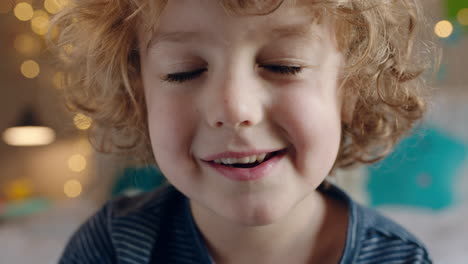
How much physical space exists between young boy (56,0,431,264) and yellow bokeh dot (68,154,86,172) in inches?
45.6

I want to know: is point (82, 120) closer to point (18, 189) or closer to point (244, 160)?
point (244, 160)

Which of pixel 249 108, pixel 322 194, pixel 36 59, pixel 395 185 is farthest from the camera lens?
pixel 36 59

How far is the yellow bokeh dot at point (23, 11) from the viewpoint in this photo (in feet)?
6.56

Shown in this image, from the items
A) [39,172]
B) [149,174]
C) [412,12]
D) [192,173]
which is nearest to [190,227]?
[192,173]

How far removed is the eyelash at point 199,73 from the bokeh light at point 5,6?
1.73 meters

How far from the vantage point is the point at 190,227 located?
828mm

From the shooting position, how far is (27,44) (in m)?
2.04

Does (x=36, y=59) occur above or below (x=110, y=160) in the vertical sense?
above

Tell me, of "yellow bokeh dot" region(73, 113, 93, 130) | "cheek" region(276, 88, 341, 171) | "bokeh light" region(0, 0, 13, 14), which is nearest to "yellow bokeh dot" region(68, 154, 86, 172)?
"bokeh light" region(0, 0, 13, 14)

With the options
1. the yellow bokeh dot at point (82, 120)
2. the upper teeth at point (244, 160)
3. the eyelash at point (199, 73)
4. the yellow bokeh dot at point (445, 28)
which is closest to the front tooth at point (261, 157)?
the upper teeth at point (244, 160)

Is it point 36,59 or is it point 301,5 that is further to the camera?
point 36,59

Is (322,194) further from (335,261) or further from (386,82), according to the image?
(386,82)

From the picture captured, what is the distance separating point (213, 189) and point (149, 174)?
40.6 inches

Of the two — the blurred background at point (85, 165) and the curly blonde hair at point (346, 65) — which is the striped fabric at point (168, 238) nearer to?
the curly blonde hair at point (346, 65)
